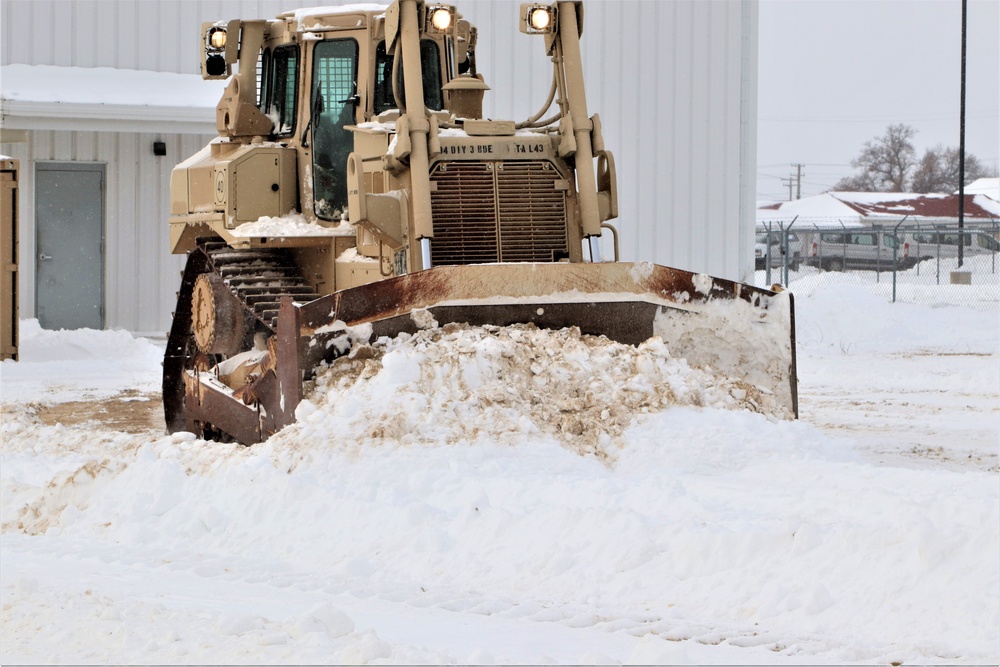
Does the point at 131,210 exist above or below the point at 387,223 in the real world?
above

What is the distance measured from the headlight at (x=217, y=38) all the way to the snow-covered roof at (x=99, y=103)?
7.43 meters

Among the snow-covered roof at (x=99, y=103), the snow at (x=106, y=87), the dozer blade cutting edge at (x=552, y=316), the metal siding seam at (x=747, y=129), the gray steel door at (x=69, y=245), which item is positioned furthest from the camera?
the metal siding seam at (x=747, y=129)

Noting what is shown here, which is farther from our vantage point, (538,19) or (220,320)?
(220,320)

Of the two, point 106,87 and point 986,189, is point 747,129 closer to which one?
point 106,87

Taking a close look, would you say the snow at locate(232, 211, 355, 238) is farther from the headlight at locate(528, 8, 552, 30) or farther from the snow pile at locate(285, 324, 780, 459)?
the headlight at locate(528, 8, 552, 30)

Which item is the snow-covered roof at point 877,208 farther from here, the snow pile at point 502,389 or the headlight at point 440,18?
the snow pile at point 502,389

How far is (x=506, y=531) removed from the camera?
20.1 feet

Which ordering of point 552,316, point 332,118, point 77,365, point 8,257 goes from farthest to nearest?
point 8,257
point 77,365
point 332,118
point 552,316

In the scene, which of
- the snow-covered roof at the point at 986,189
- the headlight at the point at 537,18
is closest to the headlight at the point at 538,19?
the headlight at the point at 537,18

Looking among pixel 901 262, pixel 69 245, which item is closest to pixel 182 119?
pixel 69 245

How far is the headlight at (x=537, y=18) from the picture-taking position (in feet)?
31.8

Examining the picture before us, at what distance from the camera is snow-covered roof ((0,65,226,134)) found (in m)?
17.4

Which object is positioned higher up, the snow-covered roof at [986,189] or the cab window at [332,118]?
the snow-covered roof at [986,189]

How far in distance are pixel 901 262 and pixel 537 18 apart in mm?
33902
